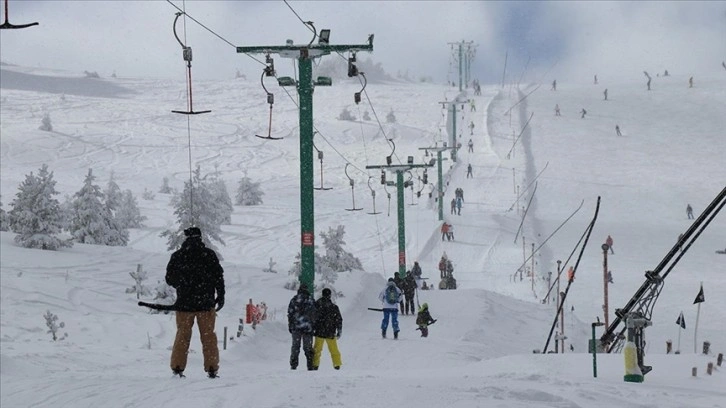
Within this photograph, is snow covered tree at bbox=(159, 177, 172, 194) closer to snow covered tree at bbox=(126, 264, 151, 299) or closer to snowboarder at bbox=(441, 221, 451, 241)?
snowboarder at bbox=(441, 221, 451, 241)

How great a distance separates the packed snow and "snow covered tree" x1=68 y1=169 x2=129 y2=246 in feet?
8.68

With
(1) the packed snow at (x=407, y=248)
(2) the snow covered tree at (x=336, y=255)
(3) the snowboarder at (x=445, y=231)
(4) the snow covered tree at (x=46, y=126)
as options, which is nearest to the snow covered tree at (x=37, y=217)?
(1) the packed snow at (x=407, y=248)

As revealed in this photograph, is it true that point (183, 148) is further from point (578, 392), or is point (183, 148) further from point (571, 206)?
point (578, 392)

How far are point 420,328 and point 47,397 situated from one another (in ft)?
42.4

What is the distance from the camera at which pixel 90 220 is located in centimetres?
3750

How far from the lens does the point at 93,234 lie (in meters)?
37.5

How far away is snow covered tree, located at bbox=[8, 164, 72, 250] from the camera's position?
1284 inches

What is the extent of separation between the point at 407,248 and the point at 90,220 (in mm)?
14777

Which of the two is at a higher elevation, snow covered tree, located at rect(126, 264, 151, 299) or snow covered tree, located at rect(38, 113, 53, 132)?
snow covered tree, located at rect(38, 113, 53, 132)

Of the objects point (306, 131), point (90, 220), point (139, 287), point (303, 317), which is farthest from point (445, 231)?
point (303, 317)

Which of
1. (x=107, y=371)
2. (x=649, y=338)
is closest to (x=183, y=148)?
(x=649, y=338)

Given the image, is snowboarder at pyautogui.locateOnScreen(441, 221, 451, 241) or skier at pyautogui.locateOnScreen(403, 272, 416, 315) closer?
skier at pyautogui.locateOnScreen(403, 272, 416, 315)

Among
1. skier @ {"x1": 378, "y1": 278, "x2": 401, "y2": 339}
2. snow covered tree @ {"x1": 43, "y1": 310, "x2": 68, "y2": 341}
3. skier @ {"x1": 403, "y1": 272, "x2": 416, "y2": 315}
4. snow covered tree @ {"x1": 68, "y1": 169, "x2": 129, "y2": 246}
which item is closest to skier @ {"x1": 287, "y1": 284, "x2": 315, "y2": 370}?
skier @ {"x1": 378, "y1": 278, "x2": 401, "y2": 339}

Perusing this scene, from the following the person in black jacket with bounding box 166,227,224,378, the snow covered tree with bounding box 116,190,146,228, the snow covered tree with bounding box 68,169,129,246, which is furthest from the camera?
the snow covered tree with bounding box 116,190,146,228
